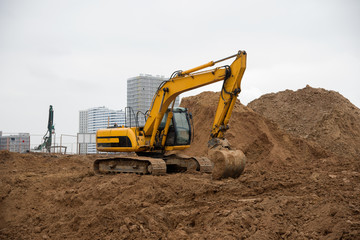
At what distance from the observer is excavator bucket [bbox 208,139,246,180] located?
31.1ft

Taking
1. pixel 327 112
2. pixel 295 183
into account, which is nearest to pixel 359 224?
pixel 295 183

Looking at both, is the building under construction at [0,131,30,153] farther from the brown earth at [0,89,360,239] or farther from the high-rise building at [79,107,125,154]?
the brown earth at [0,89,360,239]

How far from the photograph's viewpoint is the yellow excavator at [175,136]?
380 inches

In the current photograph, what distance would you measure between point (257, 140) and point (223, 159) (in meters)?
9.54

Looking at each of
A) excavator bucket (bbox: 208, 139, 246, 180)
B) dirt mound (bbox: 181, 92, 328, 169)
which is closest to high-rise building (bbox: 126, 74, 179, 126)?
dirt mound (bbox: 181, 92, 328, 169)

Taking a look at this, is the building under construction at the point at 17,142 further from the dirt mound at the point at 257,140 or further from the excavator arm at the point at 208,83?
the excavator arm at the point at 208,83

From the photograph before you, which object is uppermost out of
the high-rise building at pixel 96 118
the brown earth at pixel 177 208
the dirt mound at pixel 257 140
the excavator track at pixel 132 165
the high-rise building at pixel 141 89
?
the high-rise building at pixel 141 89

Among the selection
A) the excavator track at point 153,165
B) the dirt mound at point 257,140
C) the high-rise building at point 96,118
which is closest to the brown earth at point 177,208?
the excavator track at point 153,165

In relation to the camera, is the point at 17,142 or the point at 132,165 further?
the point at 17,142

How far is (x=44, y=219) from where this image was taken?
26.1ft

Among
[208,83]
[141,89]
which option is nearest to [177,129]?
[208,83]

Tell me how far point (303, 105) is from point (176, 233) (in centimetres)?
1869

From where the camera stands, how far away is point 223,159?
31.1 feet

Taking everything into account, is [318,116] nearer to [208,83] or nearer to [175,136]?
[175,136]
